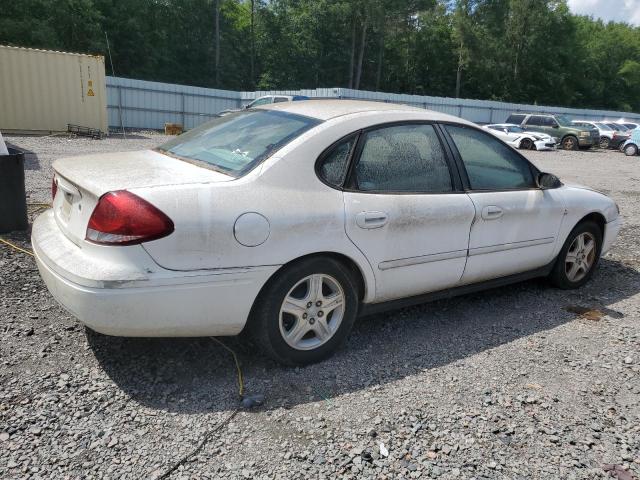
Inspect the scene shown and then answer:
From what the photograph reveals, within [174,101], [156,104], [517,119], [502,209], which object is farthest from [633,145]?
[502,209]

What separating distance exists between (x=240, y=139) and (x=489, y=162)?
6.29 ft

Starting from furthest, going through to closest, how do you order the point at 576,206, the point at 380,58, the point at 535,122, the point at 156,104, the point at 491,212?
the point at 380,58 → the point at 535,122 → the point at 156,104 → the point at 576,206 → the point at 491,212

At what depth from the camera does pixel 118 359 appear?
318 cm

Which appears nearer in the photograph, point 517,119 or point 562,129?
point 562,129

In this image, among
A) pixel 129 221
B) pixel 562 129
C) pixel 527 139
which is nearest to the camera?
pixel 129 221

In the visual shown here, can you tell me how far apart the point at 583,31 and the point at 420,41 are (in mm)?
27565

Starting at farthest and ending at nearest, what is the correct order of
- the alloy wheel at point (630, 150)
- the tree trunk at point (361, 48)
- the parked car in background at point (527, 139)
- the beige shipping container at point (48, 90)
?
the tree trunk at point (361, 48) → the alloy wheel at point (630, 150) → the parked car in background at point (527, 139) → the beige shipping container at point (48, 90)

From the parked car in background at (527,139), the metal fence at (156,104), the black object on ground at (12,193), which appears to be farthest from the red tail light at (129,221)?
the metal fence at (156,104)

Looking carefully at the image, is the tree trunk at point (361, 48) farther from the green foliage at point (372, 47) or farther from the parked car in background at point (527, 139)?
the parked car in background at point (527, 139)

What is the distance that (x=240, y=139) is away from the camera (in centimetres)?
338

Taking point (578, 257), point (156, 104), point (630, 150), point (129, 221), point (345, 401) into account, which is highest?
point (156, 104)

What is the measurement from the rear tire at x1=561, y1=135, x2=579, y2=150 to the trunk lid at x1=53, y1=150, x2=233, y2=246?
27660 mm

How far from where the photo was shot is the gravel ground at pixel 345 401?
2434 millimetres

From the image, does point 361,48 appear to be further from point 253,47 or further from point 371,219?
point 371,219
